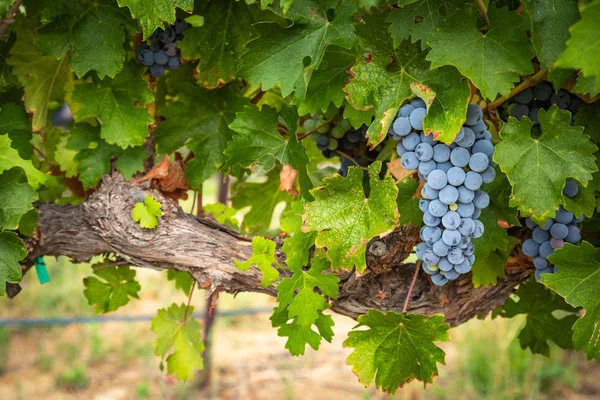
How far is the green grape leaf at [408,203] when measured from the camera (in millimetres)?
1370

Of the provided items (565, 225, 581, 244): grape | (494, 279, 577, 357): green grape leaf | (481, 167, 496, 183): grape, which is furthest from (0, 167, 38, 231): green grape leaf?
(494, 279, 577, 357): green grape leaf

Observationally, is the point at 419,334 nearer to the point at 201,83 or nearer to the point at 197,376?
the point at 201,83

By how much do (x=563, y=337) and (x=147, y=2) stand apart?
4.38 feet

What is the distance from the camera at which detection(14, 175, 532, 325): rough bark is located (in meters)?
1.58

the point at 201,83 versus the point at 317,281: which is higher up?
the point at 201,83

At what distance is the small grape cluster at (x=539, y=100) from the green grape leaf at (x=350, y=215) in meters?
0.34

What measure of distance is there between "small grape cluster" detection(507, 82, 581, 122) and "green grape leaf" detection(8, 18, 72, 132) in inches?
43.1

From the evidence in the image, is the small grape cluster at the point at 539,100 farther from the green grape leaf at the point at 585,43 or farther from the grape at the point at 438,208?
the green grape leaf at the point at 585,43

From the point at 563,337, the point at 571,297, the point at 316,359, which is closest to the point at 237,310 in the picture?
the point at 316,359

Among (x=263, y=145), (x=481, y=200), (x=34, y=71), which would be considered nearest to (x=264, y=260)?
(x=263, y=145)

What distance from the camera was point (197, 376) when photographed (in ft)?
13.0

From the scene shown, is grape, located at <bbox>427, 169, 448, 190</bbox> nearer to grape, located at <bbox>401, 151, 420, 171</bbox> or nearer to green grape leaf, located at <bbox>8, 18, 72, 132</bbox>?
grape, located at <bbox>401, 151, 420, 171</bbox>

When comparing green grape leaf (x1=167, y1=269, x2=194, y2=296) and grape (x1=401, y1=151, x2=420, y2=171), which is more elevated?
grape (x1=401, y1=151, x2=420, y2=171)

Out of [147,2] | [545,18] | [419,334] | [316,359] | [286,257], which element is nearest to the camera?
[545,18]
